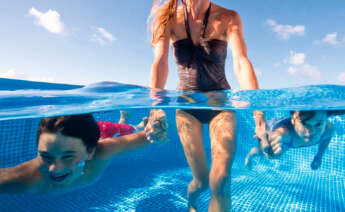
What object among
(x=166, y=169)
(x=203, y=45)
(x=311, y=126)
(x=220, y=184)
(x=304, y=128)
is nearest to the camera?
(x=220, y=184)

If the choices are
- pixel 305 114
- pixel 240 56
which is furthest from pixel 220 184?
pixel 305 114

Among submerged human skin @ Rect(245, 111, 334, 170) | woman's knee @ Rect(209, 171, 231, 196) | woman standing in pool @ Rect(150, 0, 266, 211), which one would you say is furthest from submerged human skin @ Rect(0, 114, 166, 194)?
submerged human skin @ Rect(245, 111, 334, 170)

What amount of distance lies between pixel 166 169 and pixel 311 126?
6067 millimetres

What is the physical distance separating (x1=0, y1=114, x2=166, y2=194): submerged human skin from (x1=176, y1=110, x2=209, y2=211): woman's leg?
21.7 inches

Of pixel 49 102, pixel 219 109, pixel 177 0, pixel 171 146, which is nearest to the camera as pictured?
pixel 177 0

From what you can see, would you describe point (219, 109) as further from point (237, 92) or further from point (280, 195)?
point (280, 195)

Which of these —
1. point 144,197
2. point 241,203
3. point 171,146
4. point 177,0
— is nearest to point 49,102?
point 177,0

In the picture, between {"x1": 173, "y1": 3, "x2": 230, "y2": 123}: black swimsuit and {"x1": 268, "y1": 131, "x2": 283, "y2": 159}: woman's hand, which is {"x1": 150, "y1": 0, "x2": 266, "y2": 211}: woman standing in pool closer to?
{"x1": 173, "y1": 3, "x2": 230, "y2": 123}: black swimsuit

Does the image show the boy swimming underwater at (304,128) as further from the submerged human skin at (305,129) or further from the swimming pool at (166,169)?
the swimming pool at (166,169)

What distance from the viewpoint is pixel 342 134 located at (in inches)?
299

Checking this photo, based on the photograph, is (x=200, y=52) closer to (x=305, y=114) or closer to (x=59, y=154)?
(x=59, y=154)

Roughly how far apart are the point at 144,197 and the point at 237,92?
4398 mm

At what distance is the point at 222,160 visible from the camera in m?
2.63

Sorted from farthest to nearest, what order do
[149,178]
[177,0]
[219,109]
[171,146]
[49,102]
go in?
[171,146] < [149,178] < [49,102] < [219,109] < [177,0]
